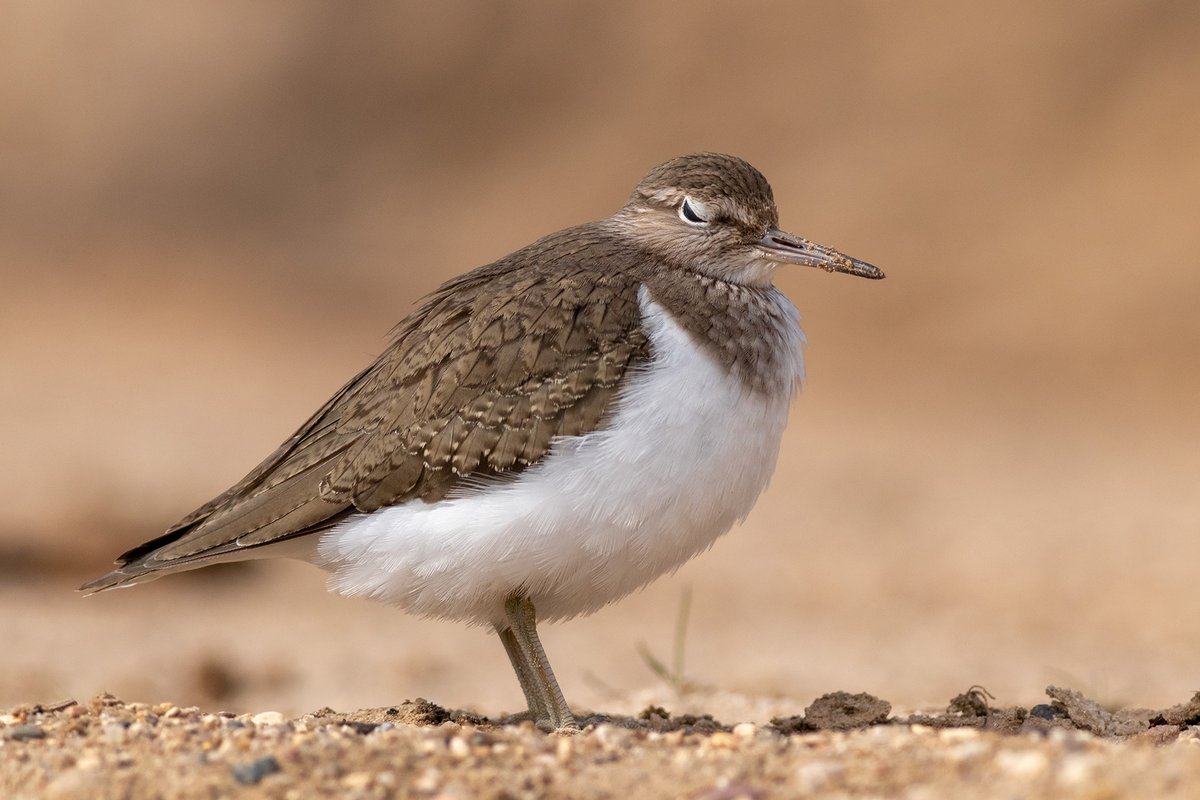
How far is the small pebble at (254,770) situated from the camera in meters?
4.76

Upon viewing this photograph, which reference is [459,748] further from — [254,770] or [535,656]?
[535,656]

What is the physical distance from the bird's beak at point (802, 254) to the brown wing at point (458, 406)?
32.5 inches

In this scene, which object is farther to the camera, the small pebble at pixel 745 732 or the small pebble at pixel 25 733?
the small pebble at pixel 745 732

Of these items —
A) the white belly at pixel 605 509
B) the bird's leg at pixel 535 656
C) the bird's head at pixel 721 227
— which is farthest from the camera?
the bird's head at pixel 721 227

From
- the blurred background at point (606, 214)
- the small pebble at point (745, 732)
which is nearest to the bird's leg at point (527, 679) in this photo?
the small pebble at point (745, 732)

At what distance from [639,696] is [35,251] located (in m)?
20.1

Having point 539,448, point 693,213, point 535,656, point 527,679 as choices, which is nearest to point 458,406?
point 539,448

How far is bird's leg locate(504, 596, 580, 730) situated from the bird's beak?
7.22ft

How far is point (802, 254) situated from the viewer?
739 centimetres

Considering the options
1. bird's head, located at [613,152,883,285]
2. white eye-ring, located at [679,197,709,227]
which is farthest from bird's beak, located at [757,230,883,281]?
white eye-ring, located at [679,197,709,227]

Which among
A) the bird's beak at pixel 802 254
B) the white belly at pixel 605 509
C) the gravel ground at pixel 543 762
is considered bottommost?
the gravel ground at pixel 543 762

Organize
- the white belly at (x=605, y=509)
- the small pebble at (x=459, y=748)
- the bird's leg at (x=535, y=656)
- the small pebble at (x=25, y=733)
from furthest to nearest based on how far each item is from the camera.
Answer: the bird's leg at (x=535, y=656)
the white belly at (x=605, y=509)
the small pebble at (x=25, y=733)
the small pebble at (x=459, y=748)

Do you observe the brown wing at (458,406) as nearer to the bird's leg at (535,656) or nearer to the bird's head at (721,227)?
the bird's head at (721,227)

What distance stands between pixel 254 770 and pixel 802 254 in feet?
12.9
